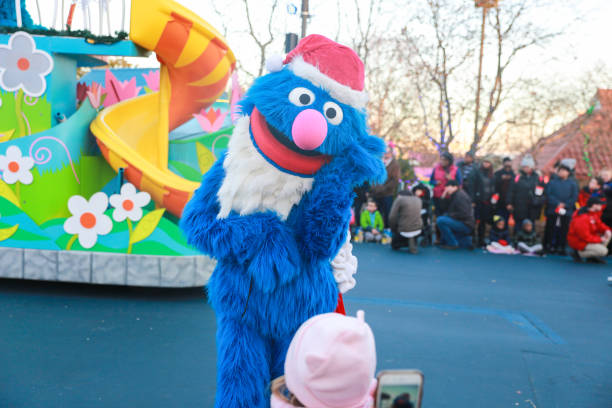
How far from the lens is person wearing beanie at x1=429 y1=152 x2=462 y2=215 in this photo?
32.0ft

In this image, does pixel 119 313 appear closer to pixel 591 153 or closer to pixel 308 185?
pixel 308 185

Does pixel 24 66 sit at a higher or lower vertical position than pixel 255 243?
higher

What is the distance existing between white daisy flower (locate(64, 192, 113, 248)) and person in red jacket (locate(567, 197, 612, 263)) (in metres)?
7.35

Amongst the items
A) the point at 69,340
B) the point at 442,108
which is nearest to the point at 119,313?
the point at 69,340

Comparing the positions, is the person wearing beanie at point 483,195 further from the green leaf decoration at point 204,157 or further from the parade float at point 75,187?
the parade float at point 75,187

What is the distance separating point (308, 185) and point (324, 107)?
0.34 m

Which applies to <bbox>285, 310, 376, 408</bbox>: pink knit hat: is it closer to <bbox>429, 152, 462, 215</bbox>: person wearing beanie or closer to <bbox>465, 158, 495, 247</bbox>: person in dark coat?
<bbox>429, 152, 462, 215</bbox>: person wearing beanie

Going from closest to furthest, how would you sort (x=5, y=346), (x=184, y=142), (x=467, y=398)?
(x=467, y=398) → (x=5, y=346) → (x=184, y=142)

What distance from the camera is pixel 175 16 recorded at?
4453mm

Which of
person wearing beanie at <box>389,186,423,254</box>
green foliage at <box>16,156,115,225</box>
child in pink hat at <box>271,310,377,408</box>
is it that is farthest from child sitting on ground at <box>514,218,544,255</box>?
child in pink hat at <box>271,310,377,408</box>

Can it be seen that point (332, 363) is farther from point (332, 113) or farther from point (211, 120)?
point (211, 120)

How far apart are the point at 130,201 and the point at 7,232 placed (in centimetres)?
117

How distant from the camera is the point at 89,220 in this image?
4.88 m

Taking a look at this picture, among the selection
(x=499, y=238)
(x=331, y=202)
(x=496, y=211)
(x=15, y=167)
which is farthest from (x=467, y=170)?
(x=331, y=202)
